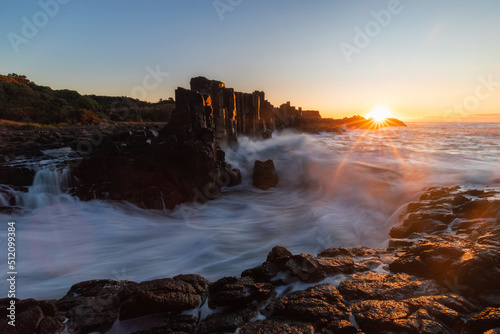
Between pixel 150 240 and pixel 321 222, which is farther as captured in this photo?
pixel 321 222

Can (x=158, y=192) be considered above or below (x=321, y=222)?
above

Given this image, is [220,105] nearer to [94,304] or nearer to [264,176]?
[264,176]

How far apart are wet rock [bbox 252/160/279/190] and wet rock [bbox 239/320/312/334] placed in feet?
30.9

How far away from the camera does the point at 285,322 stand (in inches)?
102

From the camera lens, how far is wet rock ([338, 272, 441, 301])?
2.95 meters

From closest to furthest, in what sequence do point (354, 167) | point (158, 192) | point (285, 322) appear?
point (285, 322)
point (158, 192)
point (354, 167)

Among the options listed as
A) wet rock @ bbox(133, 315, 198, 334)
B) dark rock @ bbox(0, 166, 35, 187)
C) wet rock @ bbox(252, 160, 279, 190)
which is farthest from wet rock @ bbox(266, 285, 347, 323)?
dark rock @ bbox(0, 166, 35, 187)

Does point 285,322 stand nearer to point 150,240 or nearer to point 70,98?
point 150,240

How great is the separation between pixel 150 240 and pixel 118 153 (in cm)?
491

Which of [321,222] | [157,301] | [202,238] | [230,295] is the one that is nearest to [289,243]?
[321,222]

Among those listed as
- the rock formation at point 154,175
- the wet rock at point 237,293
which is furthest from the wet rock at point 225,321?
the rock formation at point 154,175

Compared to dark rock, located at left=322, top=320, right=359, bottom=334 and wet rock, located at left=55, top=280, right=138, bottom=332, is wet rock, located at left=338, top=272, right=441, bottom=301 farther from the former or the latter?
wet rock, located at left=55, top=280, right=138, bottom=332

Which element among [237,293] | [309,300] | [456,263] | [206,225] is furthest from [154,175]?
[456,263]

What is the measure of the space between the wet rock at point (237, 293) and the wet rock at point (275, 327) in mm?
371
